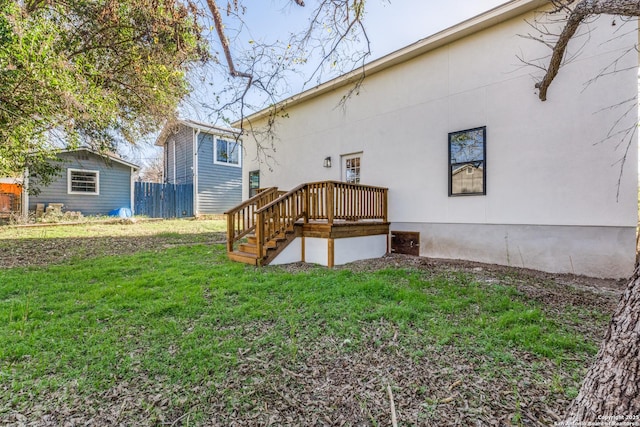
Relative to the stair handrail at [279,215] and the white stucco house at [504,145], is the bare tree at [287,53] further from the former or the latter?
the stair handrail at [279,215]

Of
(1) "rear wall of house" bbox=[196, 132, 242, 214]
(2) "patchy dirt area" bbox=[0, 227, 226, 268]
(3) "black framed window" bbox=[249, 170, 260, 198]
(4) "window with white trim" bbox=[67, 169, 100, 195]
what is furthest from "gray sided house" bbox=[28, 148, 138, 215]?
(3) "black framed window" bbox=[249, 170, 260, 198]

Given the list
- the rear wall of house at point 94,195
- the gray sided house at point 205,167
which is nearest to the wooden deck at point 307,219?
the gray sided house at point 205,167

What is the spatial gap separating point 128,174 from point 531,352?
668 inches

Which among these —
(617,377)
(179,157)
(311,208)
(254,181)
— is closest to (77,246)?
(254,181)

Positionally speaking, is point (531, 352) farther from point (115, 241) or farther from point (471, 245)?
point (115, 241)

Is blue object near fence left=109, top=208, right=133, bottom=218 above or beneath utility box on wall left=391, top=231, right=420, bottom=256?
above

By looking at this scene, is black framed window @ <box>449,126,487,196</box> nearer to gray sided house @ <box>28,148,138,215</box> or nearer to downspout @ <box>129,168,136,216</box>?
gray sided house @ <box>28,148,138,215</box>

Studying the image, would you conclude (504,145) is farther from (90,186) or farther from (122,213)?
(90,186)

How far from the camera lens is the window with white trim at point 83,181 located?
13.4m

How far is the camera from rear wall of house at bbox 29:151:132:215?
1295cm

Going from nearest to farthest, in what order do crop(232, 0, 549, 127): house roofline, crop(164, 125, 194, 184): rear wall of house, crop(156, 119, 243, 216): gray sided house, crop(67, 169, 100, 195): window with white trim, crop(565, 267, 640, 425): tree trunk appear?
1. crop(565, 267, 640, 425): tree trunk
2. crop(232, 0, 549, 127): house roofline
3. crop(67, 169, 100, 195): window with white trim
4. crop(156, 119, 243, 216): gray sided house
5. crop(164, 125, 194, 184): rear wall of house

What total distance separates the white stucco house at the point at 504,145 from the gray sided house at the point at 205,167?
9.46m

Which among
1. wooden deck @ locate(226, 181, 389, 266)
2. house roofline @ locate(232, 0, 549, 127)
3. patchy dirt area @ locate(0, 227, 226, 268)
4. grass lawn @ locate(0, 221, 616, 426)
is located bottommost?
grass lawn @ locate(0, 221, 616, 426)

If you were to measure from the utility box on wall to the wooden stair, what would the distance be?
100 inches
